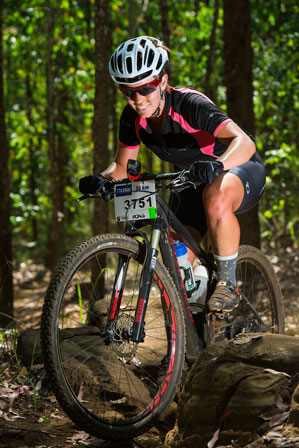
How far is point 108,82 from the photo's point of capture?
6348 mm

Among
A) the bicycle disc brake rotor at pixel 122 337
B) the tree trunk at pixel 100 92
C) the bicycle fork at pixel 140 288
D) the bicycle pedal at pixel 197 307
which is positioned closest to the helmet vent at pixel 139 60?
the bicycle fork at pixel 140 288

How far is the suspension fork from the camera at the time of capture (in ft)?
9.20

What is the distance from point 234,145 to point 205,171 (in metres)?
0.38

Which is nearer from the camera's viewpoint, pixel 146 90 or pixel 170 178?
pixel 170 178

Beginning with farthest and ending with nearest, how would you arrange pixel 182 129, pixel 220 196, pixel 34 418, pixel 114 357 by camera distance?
pixel 114 357 → pixel 182 129 → pixel 220 196 → pixel 34 418

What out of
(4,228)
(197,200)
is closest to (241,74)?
(197,200)

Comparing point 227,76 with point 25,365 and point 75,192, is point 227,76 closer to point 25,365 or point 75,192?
point 25,365

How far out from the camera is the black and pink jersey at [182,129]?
123 inches

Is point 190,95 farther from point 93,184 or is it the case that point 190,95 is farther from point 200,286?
point 200,286

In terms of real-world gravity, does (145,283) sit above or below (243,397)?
above

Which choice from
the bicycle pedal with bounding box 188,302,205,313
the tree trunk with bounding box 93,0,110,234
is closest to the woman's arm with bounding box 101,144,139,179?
the bicycle pedal with bounding box 188,302,205,313

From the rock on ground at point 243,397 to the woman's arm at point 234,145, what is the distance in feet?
3.22

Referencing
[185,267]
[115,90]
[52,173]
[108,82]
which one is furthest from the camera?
[115,90]

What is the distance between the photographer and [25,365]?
12.6ft
